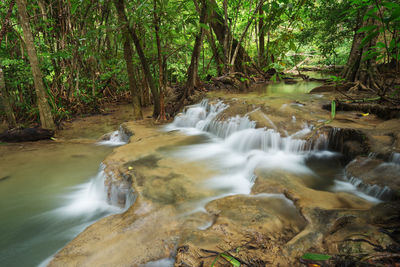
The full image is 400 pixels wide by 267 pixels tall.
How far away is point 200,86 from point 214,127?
2.78 metres

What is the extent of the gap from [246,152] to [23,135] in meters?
6.15

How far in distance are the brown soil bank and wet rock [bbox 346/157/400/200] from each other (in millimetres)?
23

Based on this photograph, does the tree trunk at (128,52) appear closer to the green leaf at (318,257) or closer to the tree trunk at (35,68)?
the tree trunk at (35,68)

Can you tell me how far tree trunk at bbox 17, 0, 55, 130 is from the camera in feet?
18.4

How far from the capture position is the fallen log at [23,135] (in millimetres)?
6473

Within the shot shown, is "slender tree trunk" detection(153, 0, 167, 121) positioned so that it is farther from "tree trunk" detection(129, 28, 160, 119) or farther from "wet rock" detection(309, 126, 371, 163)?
"wet rock" detection(309, 126, 371, 163)

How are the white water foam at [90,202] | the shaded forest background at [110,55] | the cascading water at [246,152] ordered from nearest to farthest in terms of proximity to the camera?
the white water foam at [90,202] < the cascading water at [246,152] < the shaded forest background at [110,55]

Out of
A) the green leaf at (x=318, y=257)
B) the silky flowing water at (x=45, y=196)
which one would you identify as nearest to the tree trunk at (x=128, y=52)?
the silky flowing water at (x=45, y=196)

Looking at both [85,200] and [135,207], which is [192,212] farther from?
[85,200]

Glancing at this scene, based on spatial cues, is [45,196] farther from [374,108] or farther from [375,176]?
[374,108]

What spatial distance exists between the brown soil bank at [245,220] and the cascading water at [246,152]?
22 cm

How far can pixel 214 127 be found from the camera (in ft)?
19.9

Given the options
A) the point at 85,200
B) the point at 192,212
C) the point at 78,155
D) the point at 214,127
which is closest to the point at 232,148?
the point at 214,127

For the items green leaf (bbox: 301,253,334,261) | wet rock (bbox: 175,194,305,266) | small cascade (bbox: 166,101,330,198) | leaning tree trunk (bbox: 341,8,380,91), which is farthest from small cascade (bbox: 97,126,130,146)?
leaning tree trunk (bbox: 341,8,380,91)
